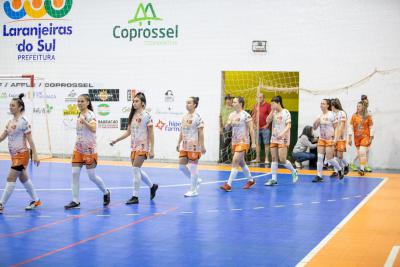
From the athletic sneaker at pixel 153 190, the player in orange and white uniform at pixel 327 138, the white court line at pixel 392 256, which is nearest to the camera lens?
the white court line at pixel 392 256

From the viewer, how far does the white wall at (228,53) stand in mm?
19375

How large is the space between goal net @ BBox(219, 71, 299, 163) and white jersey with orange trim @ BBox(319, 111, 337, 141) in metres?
4.31

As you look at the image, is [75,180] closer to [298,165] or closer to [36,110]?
[298,165]

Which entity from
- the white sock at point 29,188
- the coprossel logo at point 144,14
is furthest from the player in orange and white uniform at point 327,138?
the coprossel logo at point 144,14

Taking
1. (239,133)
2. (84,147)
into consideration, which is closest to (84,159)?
(84,147)

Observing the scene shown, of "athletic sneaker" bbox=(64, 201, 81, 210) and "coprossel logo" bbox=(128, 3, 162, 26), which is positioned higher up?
"coprossel logo" bbox=(128, 3, 162, 26)

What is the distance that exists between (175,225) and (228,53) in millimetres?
12063

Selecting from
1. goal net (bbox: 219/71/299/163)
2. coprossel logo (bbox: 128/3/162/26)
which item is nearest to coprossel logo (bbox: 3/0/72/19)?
coprossel logo (bbox: 128/3/162/26)

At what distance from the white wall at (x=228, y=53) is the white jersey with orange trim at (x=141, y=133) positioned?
31.5 feet

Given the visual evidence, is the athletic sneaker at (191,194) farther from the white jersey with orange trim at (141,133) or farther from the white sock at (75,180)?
the white sock at (75,180)

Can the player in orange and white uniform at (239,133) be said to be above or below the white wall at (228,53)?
A: below

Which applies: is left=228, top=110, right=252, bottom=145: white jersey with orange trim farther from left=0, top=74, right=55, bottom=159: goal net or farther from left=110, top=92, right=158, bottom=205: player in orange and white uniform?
left=0, top=74, right=55, bottom=159: goal net

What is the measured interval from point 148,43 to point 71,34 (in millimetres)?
3026

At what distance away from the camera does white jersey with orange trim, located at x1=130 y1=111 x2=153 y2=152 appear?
443 inches
